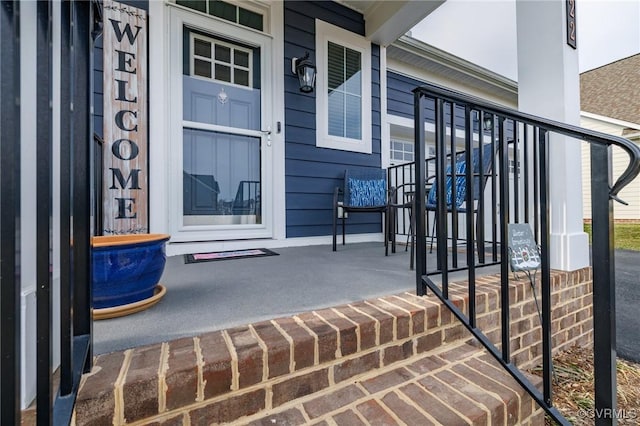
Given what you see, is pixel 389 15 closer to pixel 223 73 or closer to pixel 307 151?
pixel 307 151

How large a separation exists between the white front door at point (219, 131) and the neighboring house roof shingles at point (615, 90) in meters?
10.2

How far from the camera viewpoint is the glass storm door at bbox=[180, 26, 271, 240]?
255 cm

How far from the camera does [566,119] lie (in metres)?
1.78

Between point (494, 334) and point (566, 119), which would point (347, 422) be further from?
point (566, 119)

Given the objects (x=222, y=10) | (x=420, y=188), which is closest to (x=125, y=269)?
(x=420, y=188)

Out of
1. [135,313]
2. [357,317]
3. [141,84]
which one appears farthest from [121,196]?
[357,317]

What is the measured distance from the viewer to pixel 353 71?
332 centimetres

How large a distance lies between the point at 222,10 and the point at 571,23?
2.69 m

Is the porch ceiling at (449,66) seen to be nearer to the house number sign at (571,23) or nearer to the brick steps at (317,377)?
the house number sign at (571,23)

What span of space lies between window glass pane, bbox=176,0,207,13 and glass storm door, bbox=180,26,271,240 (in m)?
0.18

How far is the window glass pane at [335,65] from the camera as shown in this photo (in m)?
3.18

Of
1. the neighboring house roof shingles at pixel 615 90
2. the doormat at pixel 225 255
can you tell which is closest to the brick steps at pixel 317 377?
the doormat at pixel 225 255

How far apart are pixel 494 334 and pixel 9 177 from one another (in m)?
1.67

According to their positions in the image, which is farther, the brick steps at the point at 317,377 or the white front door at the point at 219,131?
the white front door at the point at 219,131
